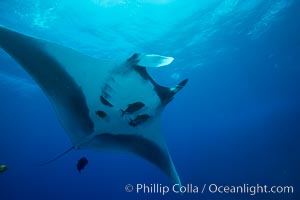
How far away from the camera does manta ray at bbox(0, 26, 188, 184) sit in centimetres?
305

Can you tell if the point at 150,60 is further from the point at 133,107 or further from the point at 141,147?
the point at 141,147

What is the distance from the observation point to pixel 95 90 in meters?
3.43

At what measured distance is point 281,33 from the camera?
55.7 feet

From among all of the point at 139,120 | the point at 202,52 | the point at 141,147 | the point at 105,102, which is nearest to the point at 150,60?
the point at 105,102

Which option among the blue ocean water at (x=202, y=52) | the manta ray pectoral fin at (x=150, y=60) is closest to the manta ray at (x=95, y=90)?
the manta ray pectoral fin at (x=150, y=60)

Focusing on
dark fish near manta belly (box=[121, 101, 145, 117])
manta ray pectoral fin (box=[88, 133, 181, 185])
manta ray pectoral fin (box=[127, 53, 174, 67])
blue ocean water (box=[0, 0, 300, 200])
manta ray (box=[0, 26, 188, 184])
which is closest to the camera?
manta ray pectoral fin (box=[127, 53, 174, 67])

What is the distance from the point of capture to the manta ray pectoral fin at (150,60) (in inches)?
112

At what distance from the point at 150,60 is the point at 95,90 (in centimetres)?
95

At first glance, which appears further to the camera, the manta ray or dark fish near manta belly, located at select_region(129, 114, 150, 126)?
dark fish near manta belly, located at select_region(129, 114, 150, 126)

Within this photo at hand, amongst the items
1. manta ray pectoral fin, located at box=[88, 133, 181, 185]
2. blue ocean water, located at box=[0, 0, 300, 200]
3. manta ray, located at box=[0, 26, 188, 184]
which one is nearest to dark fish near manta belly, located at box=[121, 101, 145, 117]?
manta ray, located at box=[0, 26, 188, 184]

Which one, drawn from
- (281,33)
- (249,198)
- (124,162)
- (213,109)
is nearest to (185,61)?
(281,33)

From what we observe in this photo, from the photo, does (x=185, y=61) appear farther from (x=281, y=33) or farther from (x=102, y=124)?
(x=102, y=124)

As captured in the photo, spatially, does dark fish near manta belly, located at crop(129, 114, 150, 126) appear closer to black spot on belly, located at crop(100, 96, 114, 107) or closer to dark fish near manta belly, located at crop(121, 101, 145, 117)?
dark fish near manta belly, located at crop(121, 101, 145, 117)

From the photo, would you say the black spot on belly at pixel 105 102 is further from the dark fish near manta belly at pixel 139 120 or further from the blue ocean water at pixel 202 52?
the blue ocean water at pixel 202 52
